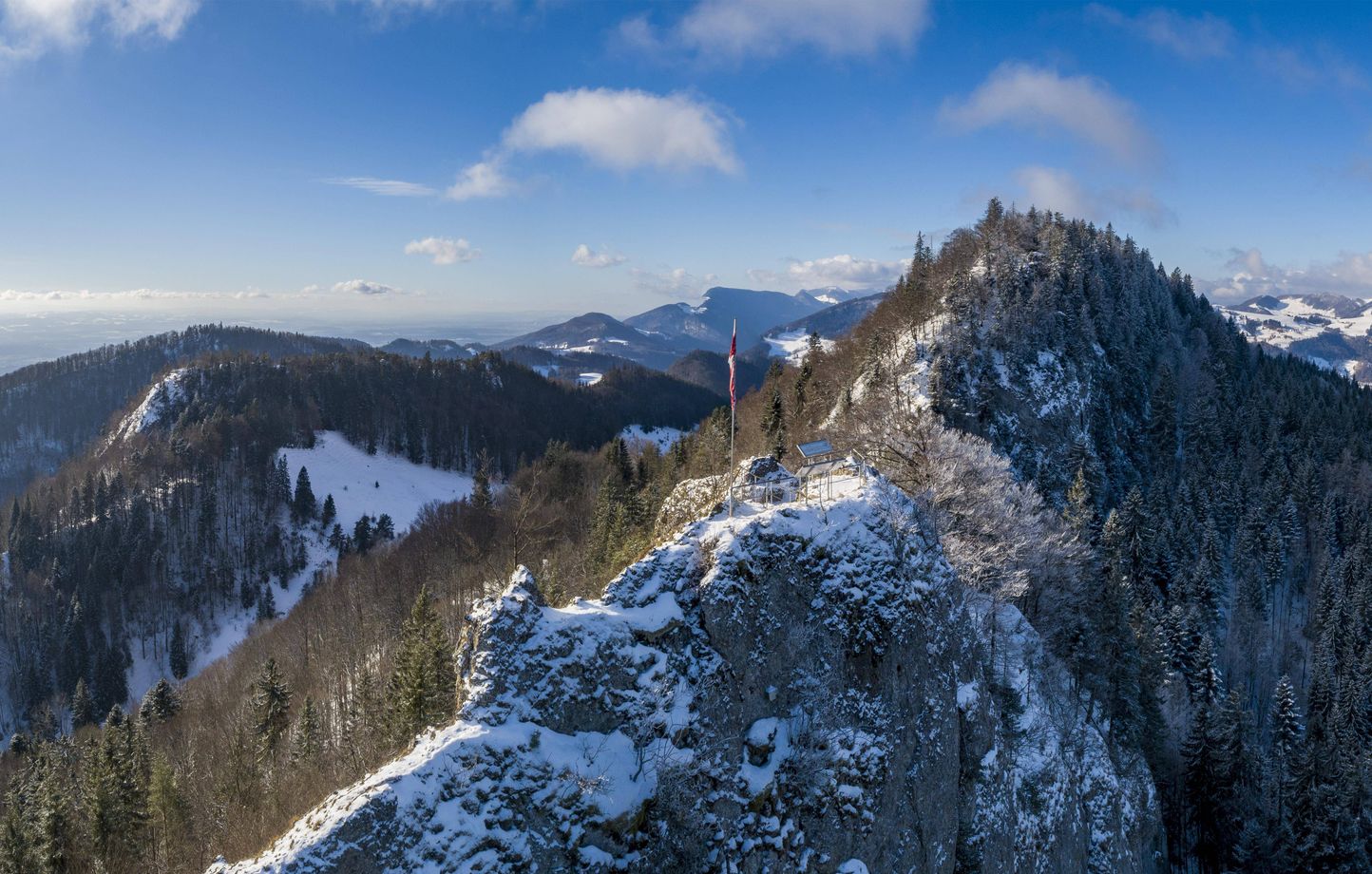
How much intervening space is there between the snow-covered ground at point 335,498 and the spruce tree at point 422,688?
76.1 meters

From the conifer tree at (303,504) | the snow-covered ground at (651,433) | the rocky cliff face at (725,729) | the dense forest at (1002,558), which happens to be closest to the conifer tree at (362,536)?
the conifer tree at (303,504)

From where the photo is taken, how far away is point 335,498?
120 meters

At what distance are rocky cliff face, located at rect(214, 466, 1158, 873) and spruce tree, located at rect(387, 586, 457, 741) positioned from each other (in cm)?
846

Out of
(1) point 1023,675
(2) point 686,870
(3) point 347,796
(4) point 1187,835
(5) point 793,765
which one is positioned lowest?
(4) point 1187,835

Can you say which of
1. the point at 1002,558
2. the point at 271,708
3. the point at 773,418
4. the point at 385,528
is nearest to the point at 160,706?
the point at 271,708

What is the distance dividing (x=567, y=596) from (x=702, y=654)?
73.2 ft

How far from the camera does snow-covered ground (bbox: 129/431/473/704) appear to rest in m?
92.8

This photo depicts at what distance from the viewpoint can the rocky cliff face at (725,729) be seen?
1452cm

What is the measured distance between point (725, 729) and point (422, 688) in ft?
45.2

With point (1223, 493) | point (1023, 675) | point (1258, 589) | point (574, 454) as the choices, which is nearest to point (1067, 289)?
point (1223, 493)

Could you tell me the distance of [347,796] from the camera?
13992mm

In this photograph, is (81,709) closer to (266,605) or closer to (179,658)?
(179,658)

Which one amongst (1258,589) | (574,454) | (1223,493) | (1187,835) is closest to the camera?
(1187,835)

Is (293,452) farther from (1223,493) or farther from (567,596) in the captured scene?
(1223,493)
